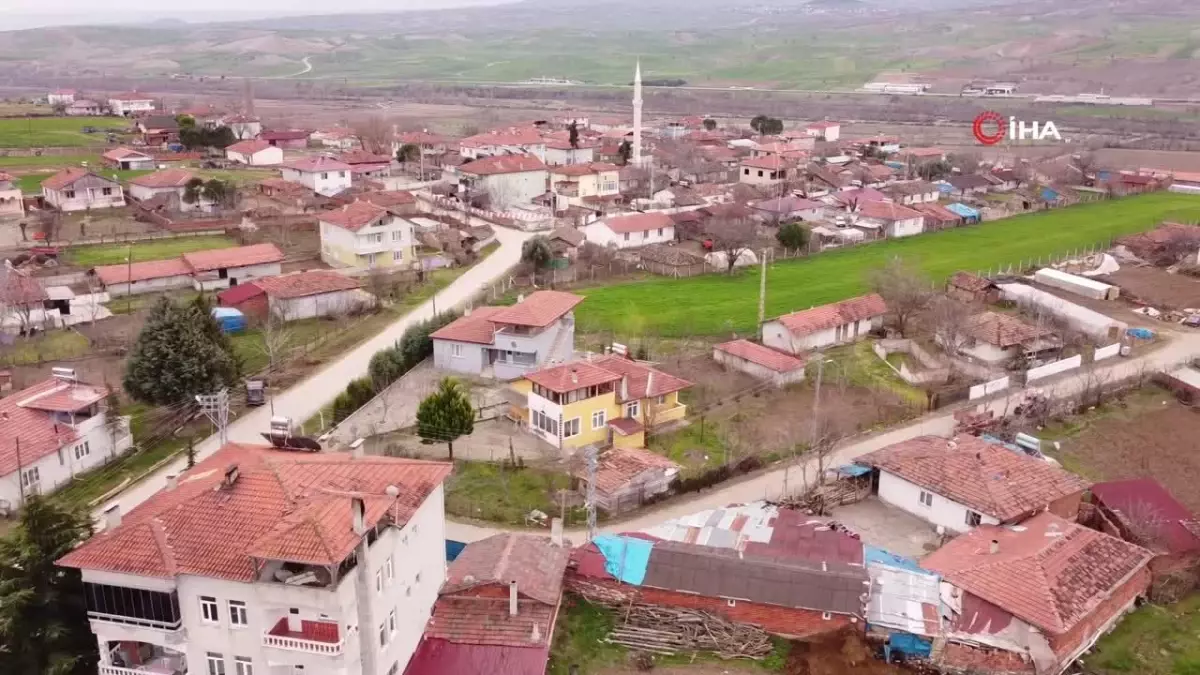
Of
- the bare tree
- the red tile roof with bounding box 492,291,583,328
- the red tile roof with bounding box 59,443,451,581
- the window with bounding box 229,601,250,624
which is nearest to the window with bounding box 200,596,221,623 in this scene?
the window with bounding box 229,601,250,624

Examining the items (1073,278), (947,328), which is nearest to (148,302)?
(947,328)

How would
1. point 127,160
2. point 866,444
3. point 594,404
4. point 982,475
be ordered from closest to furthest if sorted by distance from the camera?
point 982,475, point 594,404, point 866,444, point 127,160

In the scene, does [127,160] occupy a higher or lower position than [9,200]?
higher

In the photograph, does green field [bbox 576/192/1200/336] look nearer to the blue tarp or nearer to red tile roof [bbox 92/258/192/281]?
the blue tarp

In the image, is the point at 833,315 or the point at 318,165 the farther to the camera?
the point at 318,165

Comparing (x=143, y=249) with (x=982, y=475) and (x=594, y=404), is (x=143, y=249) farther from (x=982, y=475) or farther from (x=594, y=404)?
(x=982, y=475)

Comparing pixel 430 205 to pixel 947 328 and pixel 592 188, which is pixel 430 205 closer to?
pixel 592 188

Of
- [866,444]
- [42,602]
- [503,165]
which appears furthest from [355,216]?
[42,602]
